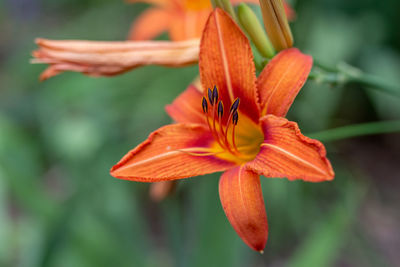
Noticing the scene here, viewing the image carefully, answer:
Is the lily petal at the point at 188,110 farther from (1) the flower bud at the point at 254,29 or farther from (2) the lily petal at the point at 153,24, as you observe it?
(2) the lily petal at the point at 153,24

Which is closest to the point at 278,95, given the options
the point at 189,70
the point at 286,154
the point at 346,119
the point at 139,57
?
the point at 286,154

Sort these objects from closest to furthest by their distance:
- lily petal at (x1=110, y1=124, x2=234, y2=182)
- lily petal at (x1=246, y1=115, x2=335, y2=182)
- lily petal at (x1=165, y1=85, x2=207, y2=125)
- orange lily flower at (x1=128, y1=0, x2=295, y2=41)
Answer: lily petal at (x1=246, y1=115, x2=335, y2=182) < lily petal at (x1=110, y1=124, x2=234, y2=182) < lily petal at (x1=165, y1=85, x2=207, y2=125) < orange lily flower at (x1=128, y1=0, x2=295, y2=41)

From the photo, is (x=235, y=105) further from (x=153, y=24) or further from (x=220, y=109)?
→ (x=153, y=24)

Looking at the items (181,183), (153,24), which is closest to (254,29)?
(153,24)

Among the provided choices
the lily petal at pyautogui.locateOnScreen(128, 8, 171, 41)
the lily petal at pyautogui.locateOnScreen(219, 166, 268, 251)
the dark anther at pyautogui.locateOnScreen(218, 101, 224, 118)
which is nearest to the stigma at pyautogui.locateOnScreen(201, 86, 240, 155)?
the dark anther at pyautogui.locateOnScreen(218, 101, 224, 118)

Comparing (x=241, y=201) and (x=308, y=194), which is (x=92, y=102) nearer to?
(x=308, y=194)

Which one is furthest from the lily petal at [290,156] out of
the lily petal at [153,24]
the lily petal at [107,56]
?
the lily petal at [153,24]

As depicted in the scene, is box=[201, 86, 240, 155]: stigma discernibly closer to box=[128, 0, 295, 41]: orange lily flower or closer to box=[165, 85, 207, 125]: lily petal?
box=[165, 85, 207, 125]: lily petal
